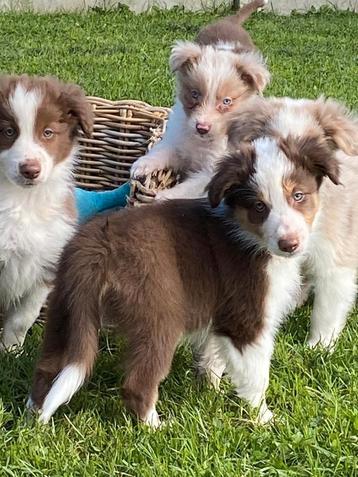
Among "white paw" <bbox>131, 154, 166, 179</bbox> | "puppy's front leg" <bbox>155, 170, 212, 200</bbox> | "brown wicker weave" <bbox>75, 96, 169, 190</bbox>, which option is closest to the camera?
"puppy's front leg" <bbox>155, 170, 212, 200</bbox>

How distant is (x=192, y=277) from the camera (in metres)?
3.47

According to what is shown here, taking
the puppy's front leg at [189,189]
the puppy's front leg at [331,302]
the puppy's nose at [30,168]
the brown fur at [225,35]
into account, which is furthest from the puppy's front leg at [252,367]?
the brown fur at [225,35]

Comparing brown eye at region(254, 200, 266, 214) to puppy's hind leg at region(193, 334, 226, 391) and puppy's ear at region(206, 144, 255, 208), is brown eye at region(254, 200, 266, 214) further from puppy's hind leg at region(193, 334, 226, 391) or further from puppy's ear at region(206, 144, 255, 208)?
puppy's hind leg at region(193, 334, 226, 391)

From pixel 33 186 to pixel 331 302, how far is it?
1558 millimetres

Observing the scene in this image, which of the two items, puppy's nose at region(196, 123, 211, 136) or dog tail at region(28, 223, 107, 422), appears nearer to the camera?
dog tail at region(28, 223, 107, 422)

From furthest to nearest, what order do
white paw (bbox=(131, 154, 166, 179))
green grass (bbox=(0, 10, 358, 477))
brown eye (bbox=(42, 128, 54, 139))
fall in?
white paw (bbox=(131, 154, 166, 179)), brown eye (bbox=(42, 128, 54, 139)), green grass (bbox=(0, 10, 358, 477))

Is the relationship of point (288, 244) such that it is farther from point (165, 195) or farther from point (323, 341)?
point (165, 195)

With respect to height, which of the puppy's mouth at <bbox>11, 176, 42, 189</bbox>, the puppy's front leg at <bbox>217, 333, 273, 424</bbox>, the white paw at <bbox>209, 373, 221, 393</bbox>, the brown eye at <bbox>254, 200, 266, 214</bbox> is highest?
the brown eye at <bbox>254, 200, 266, 214</bbox>

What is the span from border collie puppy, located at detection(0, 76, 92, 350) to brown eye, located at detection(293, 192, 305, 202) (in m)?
1.17

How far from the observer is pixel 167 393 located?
3.75 metres

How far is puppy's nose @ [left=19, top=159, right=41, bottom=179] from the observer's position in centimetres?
384

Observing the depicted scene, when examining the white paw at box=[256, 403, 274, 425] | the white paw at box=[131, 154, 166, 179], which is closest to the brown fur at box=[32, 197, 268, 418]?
the white paw at box=[256, 403, 274, 425]

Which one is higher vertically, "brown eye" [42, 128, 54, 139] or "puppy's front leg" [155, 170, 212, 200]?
"brown eye" [42, 128, 54, 139]

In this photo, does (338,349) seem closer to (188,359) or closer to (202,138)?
(188,359)
